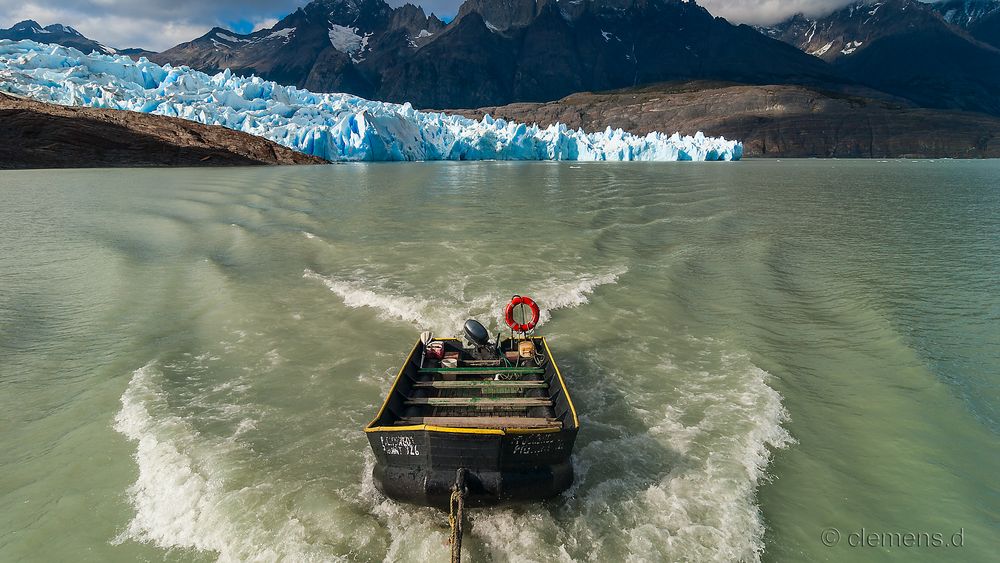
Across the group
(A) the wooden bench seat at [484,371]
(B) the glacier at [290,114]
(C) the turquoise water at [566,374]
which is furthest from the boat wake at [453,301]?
(B) the glacier at [290,114]

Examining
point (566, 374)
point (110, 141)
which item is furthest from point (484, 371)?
point (110, 141)

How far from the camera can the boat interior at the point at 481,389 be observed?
6.49 metres

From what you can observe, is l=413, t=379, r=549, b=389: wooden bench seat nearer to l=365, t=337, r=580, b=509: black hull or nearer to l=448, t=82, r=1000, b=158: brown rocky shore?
l=365, t=337, r=580, b=509: black hull

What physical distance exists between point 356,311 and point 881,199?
130ft

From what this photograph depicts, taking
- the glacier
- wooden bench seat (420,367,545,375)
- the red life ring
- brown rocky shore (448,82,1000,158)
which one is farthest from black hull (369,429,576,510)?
brown rocky shore (448,82,1000,158)

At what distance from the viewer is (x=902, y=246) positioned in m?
19.0

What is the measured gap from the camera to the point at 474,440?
5434 millimetres

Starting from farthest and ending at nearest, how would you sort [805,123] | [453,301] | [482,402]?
[805,123], [453,301], [482,402]

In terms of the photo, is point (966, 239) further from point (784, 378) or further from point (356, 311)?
point (356, 311)

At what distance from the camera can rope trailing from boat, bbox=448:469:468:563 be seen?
453cm

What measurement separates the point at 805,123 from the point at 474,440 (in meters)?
177

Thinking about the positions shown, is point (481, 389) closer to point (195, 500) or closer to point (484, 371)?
point (484, 371)

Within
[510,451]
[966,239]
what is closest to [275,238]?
[510,451]

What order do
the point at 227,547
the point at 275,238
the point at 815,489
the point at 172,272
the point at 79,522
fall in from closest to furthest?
the point at 227,547 < the point at 79,522 < the point at 815,489 < the point at 172,272 < the point at 275,238
